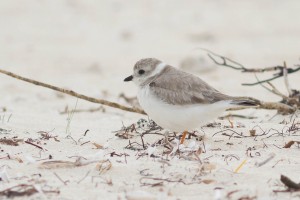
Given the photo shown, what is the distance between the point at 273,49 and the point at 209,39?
1.19 meters

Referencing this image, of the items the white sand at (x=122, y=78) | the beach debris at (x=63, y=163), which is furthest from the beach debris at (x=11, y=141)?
the beach debris at (x=63, y=163)

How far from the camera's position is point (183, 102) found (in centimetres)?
486

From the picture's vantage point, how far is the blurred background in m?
9.67

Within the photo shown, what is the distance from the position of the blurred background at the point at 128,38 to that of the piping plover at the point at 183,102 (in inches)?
139

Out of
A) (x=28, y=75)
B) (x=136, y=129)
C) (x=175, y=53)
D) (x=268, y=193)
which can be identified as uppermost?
(x=175, y=53)

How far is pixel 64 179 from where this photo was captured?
3.79 meters

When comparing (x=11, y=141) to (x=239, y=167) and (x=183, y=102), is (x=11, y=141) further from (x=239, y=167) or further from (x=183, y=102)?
(x=239, y=167)

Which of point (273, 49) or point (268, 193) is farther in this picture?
point (273, 49)

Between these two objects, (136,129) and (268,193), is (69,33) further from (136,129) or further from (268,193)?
(268,193)

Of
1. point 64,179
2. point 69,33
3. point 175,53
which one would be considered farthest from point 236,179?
point 69,33

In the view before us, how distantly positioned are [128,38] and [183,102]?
7119mm

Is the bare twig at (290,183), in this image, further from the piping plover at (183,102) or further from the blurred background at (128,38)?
the blurred background at (128,38)

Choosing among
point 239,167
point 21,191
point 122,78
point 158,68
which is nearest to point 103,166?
point 21,191

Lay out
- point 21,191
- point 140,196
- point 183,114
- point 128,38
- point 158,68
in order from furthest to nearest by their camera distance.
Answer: point 128,38 < point 158,68 < point 183,114 < point 21,191 < point 140,196
